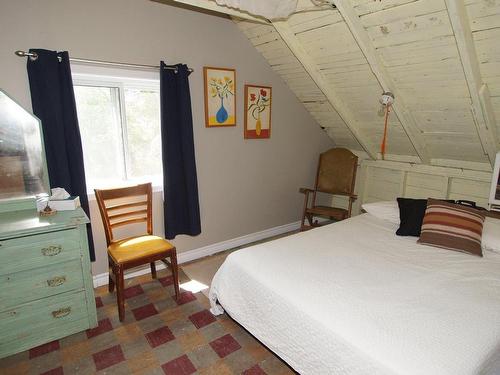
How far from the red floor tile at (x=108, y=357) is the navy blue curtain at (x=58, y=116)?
1.07 metres

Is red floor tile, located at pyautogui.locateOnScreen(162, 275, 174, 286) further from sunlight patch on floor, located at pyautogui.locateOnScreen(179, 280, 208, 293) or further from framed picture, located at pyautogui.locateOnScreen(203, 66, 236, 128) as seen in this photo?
framed picture, located at pyautogui.locateOnScreen(203, 66, 236, 128)

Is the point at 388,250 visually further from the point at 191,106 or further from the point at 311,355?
the point at 191,106

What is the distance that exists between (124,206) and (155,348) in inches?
44.3

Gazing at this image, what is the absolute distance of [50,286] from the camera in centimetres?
187

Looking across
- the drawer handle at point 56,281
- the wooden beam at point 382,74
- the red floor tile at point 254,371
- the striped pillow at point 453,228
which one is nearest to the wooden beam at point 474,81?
the wooden beam at point 382,74

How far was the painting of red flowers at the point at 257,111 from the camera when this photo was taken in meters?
3.17

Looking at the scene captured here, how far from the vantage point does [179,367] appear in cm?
179

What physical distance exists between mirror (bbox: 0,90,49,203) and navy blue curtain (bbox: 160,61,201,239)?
903 mm

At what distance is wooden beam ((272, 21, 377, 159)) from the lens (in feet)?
8.41

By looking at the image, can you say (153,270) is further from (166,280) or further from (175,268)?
(175,268)

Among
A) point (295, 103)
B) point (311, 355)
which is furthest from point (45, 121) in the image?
point (295, 103)

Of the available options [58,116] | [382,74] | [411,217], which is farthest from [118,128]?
[411,217]

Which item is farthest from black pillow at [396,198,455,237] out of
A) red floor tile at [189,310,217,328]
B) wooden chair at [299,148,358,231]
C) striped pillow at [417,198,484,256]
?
red floor tile at [189,310,217,328]

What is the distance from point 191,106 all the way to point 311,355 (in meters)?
2.20
